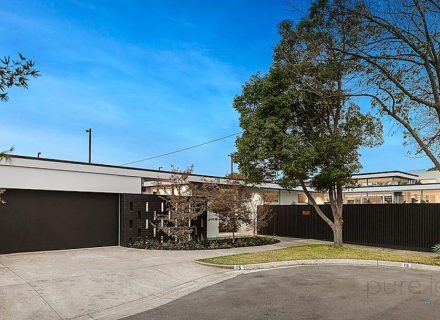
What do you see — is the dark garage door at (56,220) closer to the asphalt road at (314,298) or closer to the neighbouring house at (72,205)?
the neighbouring house at (72,205)

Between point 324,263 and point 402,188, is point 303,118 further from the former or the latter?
point 402,188

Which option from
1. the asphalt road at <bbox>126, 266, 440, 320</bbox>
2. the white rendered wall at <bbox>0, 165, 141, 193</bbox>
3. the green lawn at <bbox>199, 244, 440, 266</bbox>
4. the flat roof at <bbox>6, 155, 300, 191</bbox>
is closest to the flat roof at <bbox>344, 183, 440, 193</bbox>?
the green lawn at <bbox>199, 244, 440, 266</bbox>

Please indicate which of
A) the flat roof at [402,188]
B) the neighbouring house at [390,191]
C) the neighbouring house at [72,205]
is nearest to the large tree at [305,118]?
the neighbouring house at [72,205]

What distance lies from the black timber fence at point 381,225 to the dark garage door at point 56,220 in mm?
10660

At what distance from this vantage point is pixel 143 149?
1774 inches

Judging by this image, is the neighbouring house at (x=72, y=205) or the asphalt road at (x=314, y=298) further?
the neighbouring house at (x=72, y=205)

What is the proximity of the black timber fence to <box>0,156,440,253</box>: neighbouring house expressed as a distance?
601 centimetres

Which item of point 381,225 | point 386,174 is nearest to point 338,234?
point 381,225

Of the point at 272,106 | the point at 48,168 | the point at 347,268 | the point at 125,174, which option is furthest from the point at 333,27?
the point at 48,168

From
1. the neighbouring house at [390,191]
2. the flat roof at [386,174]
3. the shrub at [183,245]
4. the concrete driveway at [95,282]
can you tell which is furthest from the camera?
the flat roof at [386,174]

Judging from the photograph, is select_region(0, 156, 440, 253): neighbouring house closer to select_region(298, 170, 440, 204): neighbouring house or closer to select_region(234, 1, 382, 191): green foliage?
select_region(234, 1, 382, 191): green foliage

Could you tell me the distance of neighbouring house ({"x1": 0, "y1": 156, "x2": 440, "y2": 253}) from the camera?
568 inches

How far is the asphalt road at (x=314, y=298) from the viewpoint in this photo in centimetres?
665

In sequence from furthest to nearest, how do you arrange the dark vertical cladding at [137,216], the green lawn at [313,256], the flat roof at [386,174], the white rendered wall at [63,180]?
the flat roof at [386,174], the dark vertical cladding at [137,216], the white rendered wall at [63,180], the green lawn at [313,256]
